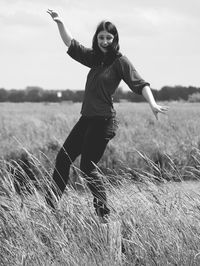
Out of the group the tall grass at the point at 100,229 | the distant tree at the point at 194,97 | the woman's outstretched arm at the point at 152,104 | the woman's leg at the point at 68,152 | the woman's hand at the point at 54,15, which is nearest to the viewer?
→ the tall grass at the point at 100,229

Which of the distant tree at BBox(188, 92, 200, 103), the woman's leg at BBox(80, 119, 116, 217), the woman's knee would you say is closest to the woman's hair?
the woman's leg at BBox(80, 119, 116, 217)

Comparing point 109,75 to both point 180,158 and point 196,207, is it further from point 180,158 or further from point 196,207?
point 180,158

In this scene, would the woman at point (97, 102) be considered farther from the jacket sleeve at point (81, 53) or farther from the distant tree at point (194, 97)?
the distant tree at point (194, 97)

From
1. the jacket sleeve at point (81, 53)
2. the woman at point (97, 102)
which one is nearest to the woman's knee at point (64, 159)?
the woman at point (97, 102)

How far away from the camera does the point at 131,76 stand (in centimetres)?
501

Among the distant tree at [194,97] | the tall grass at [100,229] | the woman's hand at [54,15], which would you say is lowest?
the distant tree at [194,97]

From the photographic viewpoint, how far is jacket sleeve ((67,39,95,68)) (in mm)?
5273

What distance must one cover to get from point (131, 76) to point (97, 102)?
35cm

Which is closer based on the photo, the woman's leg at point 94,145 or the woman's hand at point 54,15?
the woman's leg at point 94,145

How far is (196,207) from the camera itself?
15.4 feet

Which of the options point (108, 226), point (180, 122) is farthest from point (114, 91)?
point (180, 122)

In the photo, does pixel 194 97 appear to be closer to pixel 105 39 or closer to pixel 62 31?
pixel 62 31

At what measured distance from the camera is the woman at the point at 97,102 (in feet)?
16.6

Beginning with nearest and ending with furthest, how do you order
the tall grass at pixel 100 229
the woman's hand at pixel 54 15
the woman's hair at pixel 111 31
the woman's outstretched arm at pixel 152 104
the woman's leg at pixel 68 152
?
the tall grass at pixel 100 229 → the woman's outstretched arm at pixel 152 104 → the woman's hair at pixel 111 31 → the woman's leg at pixel 68 152 → the woman's hand at pixel 54 15
